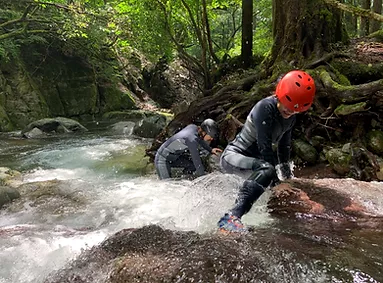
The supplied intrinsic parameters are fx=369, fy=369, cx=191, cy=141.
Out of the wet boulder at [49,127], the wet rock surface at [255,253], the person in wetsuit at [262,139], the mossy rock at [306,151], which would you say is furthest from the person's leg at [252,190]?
the wet boulder at [49,127]

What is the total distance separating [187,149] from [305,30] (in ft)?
13.0

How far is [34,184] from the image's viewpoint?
686 cm

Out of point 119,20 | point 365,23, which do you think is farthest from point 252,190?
point 365,23

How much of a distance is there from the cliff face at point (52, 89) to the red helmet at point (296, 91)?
13.4m

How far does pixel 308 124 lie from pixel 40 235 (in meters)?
5.24

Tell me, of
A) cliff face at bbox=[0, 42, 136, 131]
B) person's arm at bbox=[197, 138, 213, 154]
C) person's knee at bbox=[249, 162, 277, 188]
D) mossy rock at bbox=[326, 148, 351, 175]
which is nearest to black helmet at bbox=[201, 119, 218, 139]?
person's arm at bbox=[197, 138, 213, 154]

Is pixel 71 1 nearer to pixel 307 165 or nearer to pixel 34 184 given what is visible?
pixel 34 184

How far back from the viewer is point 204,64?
13234 mm

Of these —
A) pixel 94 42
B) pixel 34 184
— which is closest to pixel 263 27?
pixel 94 42

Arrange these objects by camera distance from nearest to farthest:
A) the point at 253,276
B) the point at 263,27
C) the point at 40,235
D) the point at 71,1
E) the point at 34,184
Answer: the point at 253,276
the point at 40,235
the point at 34,184
the point at 71,1
the point at 263,27

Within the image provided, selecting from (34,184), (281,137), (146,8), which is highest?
(146,8)

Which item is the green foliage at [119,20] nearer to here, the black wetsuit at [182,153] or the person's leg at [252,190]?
the black wetsuit at [182,153]

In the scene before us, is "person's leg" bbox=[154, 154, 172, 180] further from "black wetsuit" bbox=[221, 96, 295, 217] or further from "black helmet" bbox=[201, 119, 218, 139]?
"black wetsuit" bbox=[221, 96, 295, 217]

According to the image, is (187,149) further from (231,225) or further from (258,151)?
(231,225)
